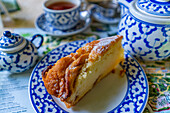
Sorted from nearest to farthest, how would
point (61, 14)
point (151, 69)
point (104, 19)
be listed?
point (151, 69)
point (61, 14)
point (104, 19)

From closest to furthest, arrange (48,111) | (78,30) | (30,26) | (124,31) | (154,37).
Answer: (48,111) → (154,37) → (124,31) → (78,30) → (30,26)

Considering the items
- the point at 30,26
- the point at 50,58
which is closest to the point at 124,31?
the point at 50,58

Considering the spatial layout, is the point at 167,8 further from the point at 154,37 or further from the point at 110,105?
the point at 110,105

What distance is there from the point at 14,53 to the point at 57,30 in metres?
0.57

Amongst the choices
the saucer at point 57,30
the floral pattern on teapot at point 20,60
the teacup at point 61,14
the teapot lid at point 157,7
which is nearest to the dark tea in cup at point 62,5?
the teacup at point 61,14

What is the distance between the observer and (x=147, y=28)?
1.01m

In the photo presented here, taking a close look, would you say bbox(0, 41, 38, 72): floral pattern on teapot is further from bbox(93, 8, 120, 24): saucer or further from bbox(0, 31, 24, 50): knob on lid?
bbox(93, 8, 120, 24): saucer

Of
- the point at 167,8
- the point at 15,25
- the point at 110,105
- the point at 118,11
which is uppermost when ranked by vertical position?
the point at 167,8

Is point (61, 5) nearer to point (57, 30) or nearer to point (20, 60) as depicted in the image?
point (57, 30)

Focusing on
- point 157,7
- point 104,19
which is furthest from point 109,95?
point 104,19

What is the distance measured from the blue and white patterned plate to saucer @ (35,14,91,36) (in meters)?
0.40

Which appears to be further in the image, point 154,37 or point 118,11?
point 118,11

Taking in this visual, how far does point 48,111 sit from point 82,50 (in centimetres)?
42

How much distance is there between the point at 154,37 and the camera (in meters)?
1.02
